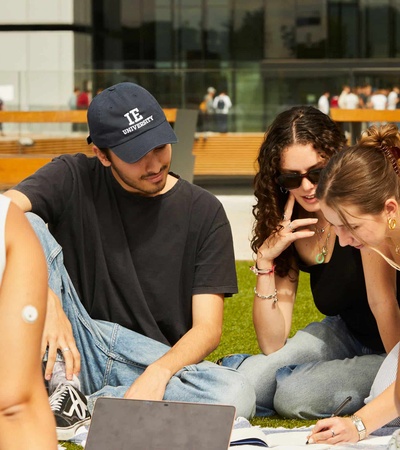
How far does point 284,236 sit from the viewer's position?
3.85 metres

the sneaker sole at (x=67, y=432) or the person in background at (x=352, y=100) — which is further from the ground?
the person in background at (x=352, y=100)

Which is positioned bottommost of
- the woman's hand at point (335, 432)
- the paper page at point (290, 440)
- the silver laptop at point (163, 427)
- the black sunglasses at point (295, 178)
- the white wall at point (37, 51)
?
the paper page at point (290, 440)

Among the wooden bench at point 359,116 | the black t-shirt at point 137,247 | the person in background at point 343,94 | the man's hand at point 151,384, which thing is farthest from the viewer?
the person in background at point 343,94

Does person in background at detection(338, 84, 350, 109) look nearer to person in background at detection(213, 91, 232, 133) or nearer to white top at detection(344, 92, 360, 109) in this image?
white top at detection(344, 92, 360, 109)

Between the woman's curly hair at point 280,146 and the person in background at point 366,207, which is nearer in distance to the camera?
the person in background at point 366,207

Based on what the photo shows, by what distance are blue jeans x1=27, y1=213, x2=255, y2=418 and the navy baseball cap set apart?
0.38 m

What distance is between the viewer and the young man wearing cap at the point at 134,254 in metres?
3.65

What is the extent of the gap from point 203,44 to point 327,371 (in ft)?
84.8

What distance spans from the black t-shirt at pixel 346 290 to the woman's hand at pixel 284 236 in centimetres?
17

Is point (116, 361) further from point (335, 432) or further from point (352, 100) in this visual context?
point (352, 100)

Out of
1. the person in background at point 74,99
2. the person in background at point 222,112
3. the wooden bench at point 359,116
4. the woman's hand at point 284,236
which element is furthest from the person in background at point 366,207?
the person in background at point 222,112

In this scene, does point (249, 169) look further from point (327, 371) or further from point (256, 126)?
point (327, 371)

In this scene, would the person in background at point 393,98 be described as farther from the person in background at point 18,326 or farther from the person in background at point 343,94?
the person in background at point 18,326

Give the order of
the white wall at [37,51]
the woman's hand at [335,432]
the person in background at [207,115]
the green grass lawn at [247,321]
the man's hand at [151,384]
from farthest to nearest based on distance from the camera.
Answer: the white wall at [37,51]
the person in background at [207,115]
the green grass lawn at [247,321]
the man's hand at [151,384]
the woman's hand at [335,432]
